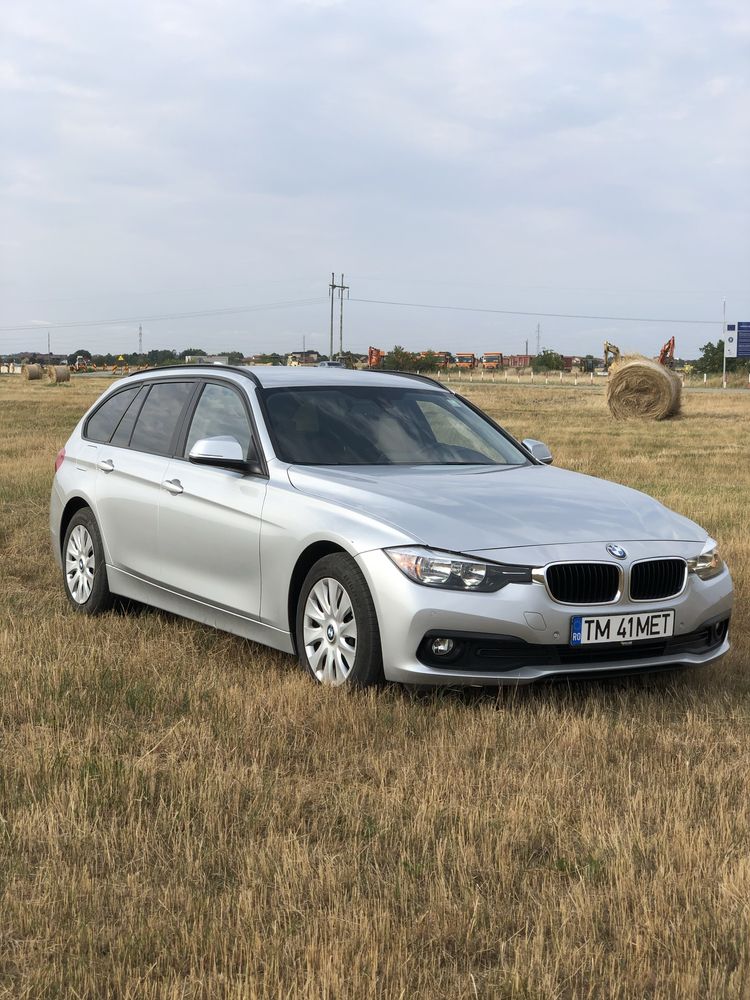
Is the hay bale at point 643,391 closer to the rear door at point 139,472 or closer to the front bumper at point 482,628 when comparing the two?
the rear door at point 139,472

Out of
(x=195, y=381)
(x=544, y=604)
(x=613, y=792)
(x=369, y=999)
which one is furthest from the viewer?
(x=195, y=381)

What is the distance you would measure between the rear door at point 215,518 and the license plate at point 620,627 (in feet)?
5.26

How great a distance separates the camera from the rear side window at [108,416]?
8.01 metres

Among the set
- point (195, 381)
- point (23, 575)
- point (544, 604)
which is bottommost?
point (23, 575)

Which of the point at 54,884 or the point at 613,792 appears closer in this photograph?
the point at 54,884

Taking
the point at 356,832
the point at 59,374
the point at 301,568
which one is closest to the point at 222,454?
the point at 301,568

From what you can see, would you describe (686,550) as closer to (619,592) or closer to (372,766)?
(619,592)

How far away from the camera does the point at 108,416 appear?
8.18m

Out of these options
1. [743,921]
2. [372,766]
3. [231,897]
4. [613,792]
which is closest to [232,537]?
[372,766]

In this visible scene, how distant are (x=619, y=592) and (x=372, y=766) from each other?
1.39 meters

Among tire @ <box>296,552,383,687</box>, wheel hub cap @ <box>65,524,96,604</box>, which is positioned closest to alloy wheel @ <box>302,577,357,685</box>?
tire @ <box>296,552,383,687</box>

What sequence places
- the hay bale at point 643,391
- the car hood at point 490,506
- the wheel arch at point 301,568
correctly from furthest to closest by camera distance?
the hay bale at point 643,391 → the wheel arch at point 301,568 → the car hood at point 490,506

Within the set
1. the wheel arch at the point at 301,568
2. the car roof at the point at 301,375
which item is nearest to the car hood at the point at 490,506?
the wheel arch at the point at 301,568

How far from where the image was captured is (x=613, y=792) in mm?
4410
